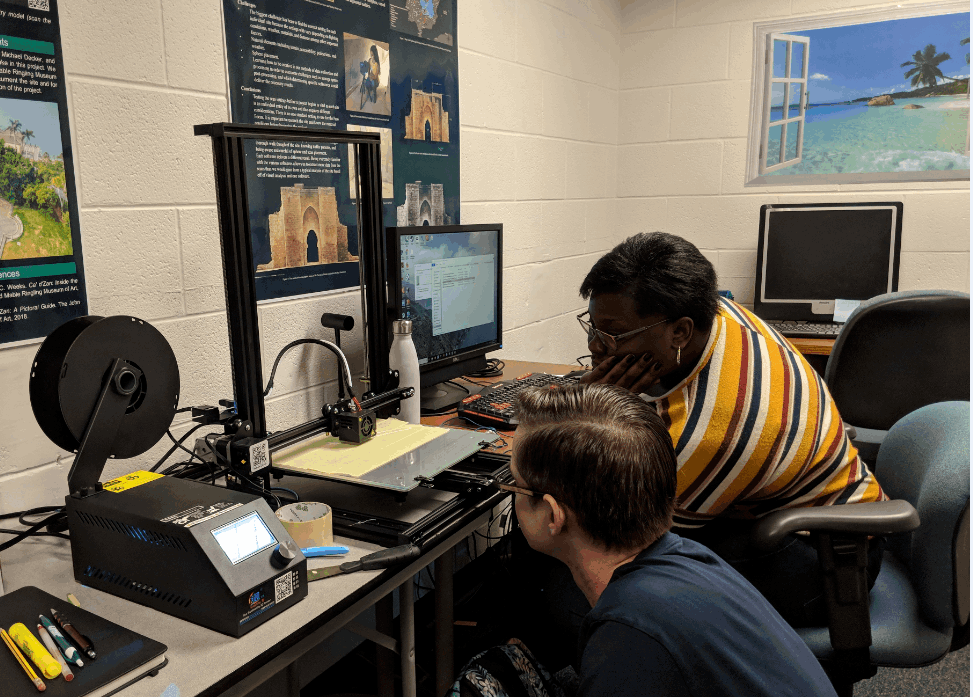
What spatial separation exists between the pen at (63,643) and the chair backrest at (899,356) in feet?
7.04

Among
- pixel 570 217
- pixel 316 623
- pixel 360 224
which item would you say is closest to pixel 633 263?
pixel 360 224

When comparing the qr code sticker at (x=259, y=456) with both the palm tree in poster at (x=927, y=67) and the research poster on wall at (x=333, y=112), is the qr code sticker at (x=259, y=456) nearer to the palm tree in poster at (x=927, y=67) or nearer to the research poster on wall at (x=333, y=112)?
the research poster on wall at (x=333, y=112)

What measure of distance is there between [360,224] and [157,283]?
17.7 inches

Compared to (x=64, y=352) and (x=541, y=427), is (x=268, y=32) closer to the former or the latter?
(x=64, y=352)

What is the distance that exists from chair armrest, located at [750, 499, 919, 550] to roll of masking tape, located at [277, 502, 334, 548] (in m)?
0.77

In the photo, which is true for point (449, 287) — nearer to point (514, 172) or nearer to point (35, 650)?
point (514, 172)

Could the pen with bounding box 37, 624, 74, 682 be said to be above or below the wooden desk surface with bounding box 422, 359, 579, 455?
below

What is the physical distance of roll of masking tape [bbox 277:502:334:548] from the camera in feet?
3.83

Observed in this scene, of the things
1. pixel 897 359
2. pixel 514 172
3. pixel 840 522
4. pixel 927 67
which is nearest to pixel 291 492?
pixel 840 522

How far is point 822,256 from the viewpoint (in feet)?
10.2

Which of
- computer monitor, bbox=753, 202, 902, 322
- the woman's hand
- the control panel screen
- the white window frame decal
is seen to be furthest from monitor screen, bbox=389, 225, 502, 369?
the white window frame decal

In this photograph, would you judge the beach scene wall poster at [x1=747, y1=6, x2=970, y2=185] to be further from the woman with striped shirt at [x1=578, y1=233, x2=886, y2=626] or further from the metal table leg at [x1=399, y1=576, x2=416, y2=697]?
the metal table leg at [x1=399, y1=576, x2=416, y2=697]

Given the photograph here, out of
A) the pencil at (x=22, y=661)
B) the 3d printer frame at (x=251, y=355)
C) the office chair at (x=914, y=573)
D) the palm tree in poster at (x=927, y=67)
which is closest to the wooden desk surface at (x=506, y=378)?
the 3d printer frame at (x=251, y=355)

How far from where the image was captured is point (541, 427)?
37.0 inches
